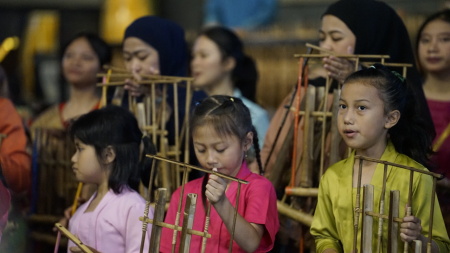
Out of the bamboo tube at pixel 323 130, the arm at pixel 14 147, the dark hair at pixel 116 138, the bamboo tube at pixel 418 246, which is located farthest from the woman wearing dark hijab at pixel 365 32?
the arm at pixel 14 147

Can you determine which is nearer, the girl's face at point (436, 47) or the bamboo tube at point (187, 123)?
the bamboo tube at point (187, 123)

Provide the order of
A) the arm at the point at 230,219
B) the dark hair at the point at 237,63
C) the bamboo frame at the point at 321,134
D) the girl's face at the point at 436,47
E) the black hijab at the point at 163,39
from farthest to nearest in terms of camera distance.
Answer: the dark hair at the point at 237,63 → the black hijab at the point at 163,39 → the girl's face at the point at 436,47 → the bamboo frame at the point at 321,134 → the arm at the point at 230,219

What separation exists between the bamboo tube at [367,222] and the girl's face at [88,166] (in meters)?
1.22

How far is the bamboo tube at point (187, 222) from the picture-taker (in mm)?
3193

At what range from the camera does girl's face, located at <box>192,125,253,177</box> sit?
11.5ft

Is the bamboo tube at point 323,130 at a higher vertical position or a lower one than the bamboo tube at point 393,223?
higher

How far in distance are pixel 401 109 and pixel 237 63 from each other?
2109 mm

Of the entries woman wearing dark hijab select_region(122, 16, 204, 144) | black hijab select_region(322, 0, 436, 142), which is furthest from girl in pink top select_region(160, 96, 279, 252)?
woman wearing dark hijab select_region(122, 16, 204, 144)

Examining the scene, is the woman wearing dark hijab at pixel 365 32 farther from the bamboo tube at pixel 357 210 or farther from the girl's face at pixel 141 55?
the bamboo tube at pixel 357 210

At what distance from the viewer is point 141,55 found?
4.77 metres

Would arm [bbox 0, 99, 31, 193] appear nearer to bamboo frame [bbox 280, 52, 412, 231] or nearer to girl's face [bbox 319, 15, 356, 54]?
bamboo frame [bbox 280, 52, 412, 231]

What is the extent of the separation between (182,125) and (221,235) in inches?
43.5

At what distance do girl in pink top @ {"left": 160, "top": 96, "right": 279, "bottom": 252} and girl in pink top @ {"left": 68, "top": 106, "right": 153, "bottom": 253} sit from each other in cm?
25

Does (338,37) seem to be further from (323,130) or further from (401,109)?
(401,109)
